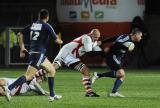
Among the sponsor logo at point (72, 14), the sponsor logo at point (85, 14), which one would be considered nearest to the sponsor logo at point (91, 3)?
the sponsor logo at point (85, 14)

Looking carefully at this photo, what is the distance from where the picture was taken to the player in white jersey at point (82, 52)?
20.3 meters

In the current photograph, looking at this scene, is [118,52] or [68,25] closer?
[118,52]

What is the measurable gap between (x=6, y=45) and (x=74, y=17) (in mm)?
3697

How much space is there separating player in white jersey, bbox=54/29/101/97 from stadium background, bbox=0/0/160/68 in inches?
655

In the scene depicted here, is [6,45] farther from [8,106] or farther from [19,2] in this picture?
[8,106]

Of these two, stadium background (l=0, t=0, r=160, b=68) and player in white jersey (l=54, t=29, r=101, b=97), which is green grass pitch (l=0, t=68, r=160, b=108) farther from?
stadium background (l=0, t=0, r=160, b=68)

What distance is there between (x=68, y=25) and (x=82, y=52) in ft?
61.7

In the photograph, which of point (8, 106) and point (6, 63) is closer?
point (8, 106)

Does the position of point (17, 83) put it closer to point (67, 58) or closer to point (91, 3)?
point (67, 58)

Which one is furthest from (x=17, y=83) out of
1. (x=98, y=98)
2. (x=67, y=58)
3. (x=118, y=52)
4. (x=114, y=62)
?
(x=118, y=52)

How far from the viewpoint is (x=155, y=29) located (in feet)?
139

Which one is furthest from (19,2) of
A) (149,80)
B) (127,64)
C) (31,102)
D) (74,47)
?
(31,102)

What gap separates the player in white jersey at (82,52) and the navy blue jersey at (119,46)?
48 centimetres

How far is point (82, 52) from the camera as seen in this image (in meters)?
20.7
